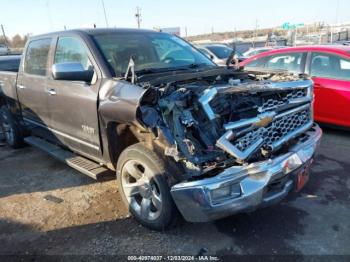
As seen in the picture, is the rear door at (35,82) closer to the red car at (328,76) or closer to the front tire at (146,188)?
the front tire at (146,188)

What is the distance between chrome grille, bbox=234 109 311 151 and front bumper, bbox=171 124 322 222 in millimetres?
205

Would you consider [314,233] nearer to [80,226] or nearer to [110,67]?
[80,226]

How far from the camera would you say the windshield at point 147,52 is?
12.7ft

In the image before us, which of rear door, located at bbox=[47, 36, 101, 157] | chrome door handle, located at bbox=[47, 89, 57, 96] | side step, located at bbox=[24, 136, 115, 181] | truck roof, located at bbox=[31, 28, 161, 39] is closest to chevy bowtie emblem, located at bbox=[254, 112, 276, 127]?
rear door, located at bbox=[47, 36, 101, 157]

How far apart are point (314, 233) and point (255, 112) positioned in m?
1.24

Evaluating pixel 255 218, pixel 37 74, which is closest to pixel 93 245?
pixel 255 218

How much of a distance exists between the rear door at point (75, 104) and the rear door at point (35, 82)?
23 centimetres

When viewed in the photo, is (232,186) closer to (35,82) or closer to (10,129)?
(35,82)

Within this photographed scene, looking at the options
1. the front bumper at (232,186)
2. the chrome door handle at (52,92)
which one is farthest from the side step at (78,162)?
the front bumper at (232,186)

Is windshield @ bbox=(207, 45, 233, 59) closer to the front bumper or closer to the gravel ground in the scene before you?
the gravel ground

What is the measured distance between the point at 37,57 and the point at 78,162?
70.6 inches

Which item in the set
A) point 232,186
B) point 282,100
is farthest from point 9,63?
point 232,186

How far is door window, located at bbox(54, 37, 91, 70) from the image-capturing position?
3.91 meters

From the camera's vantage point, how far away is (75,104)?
396 centimetres
